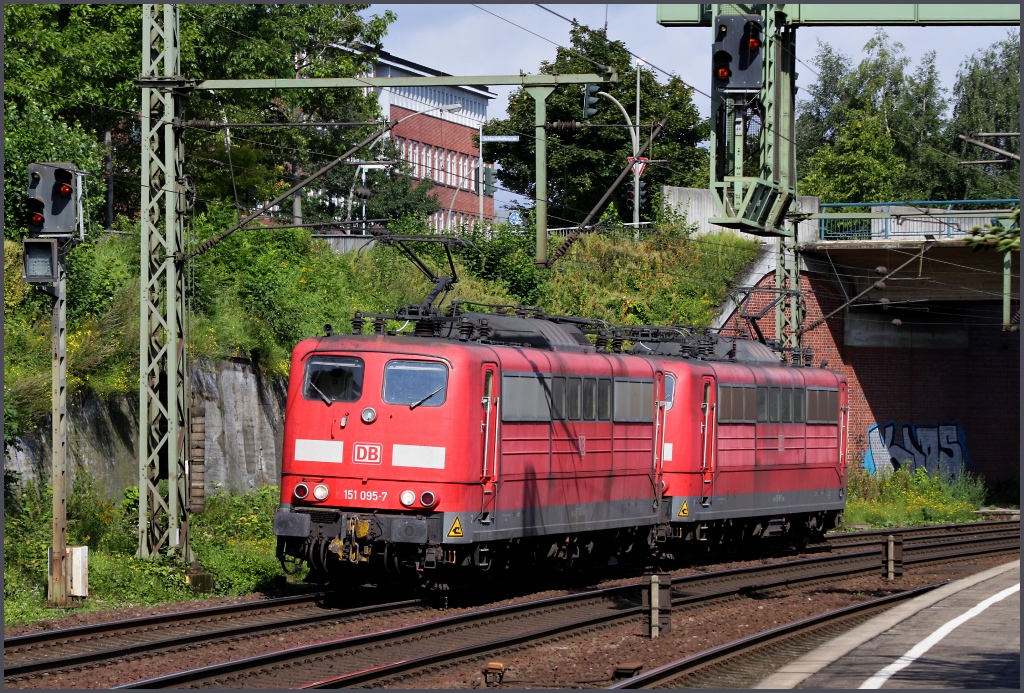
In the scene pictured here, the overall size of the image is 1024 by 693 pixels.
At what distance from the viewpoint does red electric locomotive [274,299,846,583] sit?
16953 mm

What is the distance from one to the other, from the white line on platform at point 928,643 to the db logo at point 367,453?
21.9ft

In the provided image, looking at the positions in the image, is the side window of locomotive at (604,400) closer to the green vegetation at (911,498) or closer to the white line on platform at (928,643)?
the white line on platform at (928,643)

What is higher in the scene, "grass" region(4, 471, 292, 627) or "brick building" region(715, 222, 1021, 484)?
"brick building" region(715, 222, 1021, 484)

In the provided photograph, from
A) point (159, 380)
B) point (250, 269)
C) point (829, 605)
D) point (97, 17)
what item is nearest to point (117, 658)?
point (159, 380)

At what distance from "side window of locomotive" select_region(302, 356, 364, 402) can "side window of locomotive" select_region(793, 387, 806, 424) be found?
1179 centimetres

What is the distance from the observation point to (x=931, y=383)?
44094 millimetres

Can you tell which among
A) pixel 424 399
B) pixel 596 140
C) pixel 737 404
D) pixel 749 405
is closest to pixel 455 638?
pixel 424 399

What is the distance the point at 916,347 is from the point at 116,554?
30101 mm

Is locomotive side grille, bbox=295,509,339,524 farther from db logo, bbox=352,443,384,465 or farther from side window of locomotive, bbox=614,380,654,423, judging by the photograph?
side window of locomotive, bbox=614,380,654,423

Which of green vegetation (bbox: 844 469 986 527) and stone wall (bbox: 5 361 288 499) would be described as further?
green vegetation (bbox: 844 469 986 527)

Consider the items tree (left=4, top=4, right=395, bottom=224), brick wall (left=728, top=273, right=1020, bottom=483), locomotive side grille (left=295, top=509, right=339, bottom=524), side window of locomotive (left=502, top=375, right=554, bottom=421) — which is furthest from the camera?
brick wall (left=728, top=273, right=1020, bottom=483)

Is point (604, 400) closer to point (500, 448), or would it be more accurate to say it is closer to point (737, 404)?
point (500, 448)

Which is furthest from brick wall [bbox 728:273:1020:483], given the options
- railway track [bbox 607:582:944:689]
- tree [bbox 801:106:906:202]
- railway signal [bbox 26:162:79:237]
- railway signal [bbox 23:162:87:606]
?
railway signal [bbox 26:162:79:237]

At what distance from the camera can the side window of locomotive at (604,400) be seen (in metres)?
20.4
